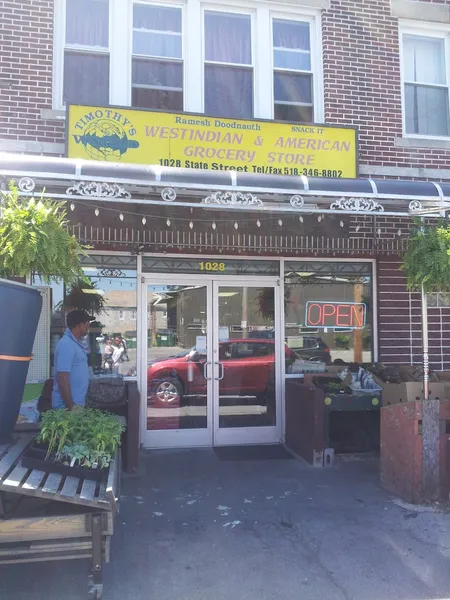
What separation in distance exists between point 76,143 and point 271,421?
4.37m

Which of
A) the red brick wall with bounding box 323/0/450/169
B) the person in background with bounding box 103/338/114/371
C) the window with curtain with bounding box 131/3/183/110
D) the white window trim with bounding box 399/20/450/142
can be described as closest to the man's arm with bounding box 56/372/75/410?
the person in background with bounding box 103/338/114/371

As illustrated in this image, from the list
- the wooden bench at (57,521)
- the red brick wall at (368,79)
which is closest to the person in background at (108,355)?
the wooden bench at (57,521)

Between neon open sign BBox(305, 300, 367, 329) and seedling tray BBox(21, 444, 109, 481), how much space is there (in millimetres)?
4302

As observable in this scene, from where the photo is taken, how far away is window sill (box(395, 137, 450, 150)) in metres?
7.46

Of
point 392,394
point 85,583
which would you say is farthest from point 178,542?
point 392,394

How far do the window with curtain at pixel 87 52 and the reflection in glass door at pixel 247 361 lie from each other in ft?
9.79

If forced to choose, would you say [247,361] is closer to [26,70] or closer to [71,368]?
[71,368]

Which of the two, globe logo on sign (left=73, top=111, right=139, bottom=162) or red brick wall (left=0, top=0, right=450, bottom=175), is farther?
red brick wall (left=0, top=0, right=450, bottom=175)

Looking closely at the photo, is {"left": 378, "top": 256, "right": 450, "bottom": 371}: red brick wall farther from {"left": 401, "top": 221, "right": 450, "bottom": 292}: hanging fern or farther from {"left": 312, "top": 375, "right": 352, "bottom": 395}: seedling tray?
{"left": 401, "top": 221, "right": 450, "bottom": 292}: hanging fern

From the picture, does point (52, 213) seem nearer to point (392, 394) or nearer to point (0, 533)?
point (0, 533)

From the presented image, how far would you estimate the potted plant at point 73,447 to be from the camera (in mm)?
3648

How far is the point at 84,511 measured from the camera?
359cm

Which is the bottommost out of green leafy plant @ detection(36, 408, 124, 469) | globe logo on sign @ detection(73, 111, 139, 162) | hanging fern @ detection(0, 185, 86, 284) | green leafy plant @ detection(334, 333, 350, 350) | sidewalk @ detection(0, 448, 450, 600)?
sidewalk @ detection(0, 448, 450, 600)

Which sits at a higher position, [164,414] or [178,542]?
[164,414]
